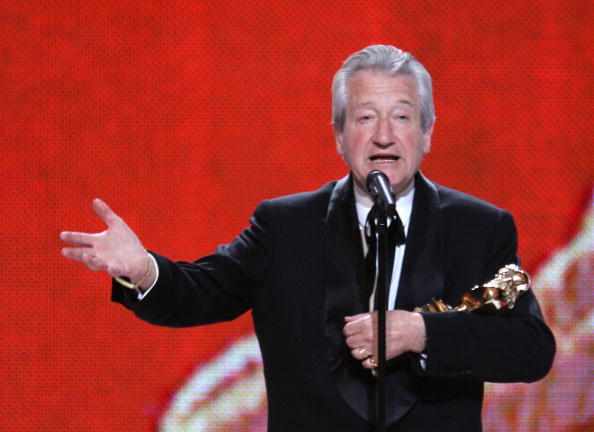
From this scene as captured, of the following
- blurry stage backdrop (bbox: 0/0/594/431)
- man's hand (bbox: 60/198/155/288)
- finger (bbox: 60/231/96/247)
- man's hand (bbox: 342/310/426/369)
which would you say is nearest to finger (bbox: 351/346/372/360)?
man's hand (bbox: 342/310/426/369)

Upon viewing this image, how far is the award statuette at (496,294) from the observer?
152 centimetres

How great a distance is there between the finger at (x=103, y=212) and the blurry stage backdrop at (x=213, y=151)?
3.54ft

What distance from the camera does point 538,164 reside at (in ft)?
8.19

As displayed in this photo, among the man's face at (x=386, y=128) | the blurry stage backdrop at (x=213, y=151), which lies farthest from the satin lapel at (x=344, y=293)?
the blurry stage backdrop at (x=213, y=151)

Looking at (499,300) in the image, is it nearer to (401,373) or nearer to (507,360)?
(507,360)

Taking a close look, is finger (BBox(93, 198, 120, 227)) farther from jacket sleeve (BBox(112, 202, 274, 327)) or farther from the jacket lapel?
the jacket lapel

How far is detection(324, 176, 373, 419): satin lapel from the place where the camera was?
154 cm

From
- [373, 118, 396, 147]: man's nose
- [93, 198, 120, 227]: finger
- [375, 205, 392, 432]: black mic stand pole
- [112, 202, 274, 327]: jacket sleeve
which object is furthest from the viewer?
[373, 118, 396, 147]: man's nose

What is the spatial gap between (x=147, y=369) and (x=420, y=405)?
1193mm

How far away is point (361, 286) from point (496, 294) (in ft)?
0.84

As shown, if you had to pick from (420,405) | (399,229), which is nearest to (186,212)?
(399,229)

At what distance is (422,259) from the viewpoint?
1.59 meters

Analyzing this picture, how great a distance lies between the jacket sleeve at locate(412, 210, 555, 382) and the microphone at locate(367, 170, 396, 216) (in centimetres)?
30

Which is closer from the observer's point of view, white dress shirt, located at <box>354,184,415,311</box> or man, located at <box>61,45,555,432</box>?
man, located at <box>61,45,555,432</box>
